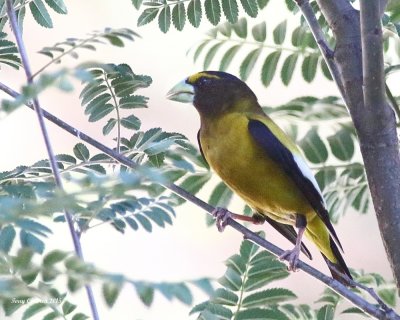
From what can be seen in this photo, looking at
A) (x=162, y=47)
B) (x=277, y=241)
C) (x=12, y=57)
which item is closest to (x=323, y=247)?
(x=12, y=57)

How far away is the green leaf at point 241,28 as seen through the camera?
1.86 metres

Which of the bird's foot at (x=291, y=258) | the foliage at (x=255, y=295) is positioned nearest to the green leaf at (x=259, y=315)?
the foliage at (x=255, y=295)

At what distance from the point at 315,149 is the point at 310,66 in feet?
0.59

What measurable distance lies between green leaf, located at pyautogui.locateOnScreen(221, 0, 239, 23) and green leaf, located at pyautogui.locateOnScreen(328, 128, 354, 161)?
13.2 inches

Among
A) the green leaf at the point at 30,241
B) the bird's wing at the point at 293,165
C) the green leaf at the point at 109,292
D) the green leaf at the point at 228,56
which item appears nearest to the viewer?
the green leaf at the point at 109,292

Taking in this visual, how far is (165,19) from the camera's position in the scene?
169cm

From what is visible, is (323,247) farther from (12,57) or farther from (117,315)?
(117,315)

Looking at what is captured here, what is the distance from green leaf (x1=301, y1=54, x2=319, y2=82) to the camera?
179cm

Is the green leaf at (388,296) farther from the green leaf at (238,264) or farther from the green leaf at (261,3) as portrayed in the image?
the green leaf at (261,3)

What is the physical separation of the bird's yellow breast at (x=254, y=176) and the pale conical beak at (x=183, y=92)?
232mm

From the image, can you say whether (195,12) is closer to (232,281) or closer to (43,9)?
(43,9)

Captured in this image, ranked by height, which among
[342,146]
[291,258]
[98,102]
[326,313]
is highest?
[98,102]

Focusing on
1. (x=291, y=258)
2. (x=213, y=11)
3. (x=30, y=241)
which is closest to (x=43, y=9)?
(x=213, y=11)

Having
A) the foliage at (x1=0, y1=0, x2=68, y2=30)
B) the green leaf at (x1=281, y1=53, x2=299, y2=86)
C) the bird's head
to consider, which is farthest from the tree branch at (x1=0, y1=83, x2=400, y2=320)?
the bird's head
